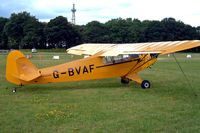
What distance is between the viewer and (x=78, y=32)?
10062cm

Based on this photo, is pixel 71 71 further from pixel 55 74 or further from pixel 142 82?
pixel 142 82

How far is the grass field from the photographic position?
936 centimetres

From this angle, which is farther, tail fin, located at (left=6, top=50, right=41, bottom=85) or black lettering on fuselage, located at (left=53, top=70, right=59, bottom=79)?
black lettering on fuselage, located at (left=53, top=70, right=59, bottom=79)

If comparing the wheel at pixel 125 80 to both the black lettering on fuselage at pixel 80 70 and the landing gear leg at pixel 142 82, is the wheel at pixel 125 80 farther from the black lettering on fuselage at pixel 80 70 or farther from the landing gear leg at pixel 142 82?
the black lettering on fuselage at pixel 80 70

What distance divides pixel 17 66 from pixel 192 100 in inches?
263

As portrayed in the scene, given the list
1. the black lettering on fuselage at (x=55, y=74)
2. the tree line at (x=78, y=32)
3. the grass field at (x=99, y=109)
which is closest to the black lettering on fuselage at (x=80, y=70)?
the black lettering on fuselage at (x=55, y=74)

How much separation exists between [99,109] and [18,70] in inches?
200

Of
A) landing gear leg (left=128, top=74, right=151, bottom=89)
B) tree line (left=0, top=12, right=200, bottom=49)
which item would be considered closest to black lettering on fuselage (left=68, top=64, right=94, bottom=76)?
landing gear leg (left=128, top=74, right=151, bottom=89)

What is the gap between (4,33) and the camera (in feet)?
356

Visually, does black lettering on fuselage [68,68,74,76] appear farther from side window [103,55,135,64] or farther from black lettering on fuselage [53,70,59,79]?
side window [103,55,135,64]

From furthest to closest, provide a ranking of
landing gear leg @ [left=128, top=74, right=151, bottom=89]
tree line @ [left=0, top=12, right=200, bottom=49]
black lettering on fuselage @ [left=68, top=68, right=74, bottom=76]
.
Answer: tree line @ [left=0, top=12, right=200, bottom=49] < landing gear leg @ [left=128, top=74, right=151, bottom=89] < black lettering on fuselage @ [left=68, top=68, right=74, bottom=76]

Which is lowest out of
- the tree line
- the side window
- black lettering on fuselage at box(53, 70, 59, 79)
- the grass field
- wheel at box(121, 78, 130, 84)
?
the grass field

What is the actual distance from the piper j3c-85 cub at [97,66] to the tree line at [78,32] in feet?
264

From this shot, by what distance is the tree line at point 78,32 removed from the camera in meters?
98.8
